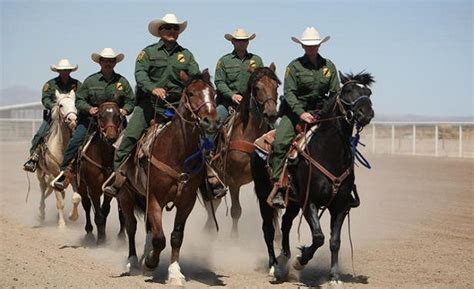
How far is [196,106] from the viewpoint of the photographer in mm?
9164

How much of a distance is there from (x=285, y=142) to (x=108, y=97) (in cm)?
367

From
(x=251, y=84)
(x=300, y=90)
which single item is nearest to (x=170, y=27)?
(x=251, y=84)

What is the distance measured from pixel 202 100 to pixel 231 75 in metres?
4.17

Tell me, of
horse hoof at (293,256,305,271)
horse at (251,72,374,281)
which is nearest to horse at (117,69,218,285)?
horse at (251,72,374,281)

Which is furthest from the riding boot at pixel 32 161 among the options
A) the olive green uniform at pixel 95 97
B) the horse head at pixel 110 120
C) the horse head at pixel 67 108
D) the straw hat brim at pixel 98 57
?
the horse head at pixel 110 120

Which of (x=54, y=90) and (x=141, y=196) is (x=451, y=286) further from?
(x=54, y=90)

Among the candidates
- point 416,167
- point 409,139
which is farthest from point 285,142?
point 409,139

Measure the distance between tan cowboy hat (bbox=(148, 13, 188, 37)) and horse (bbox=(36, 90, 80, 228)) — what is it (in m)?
3.98

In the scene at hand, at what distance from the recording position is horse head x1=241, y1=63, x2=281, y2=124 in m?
10.2

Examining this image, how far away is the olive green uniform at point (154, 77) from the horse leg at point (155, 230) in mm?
978

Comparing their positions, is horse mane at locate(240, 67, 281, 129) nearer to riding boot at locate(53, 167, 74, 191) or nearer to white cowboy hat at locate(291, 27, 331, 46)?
white cowboy hat at locate(291, 27, 331, 46)

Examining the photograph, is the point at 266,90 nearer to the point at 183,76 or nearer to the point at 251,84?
the point at 251,84

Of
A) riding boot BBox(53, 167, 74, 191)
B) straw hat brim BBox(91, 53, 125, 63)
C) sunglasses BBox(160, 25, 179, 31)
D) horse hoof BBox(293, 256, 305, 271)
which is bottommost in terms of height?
horse hoof BBox(293, 256, 305, 271)

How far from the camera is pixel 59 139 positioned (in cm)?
1467
